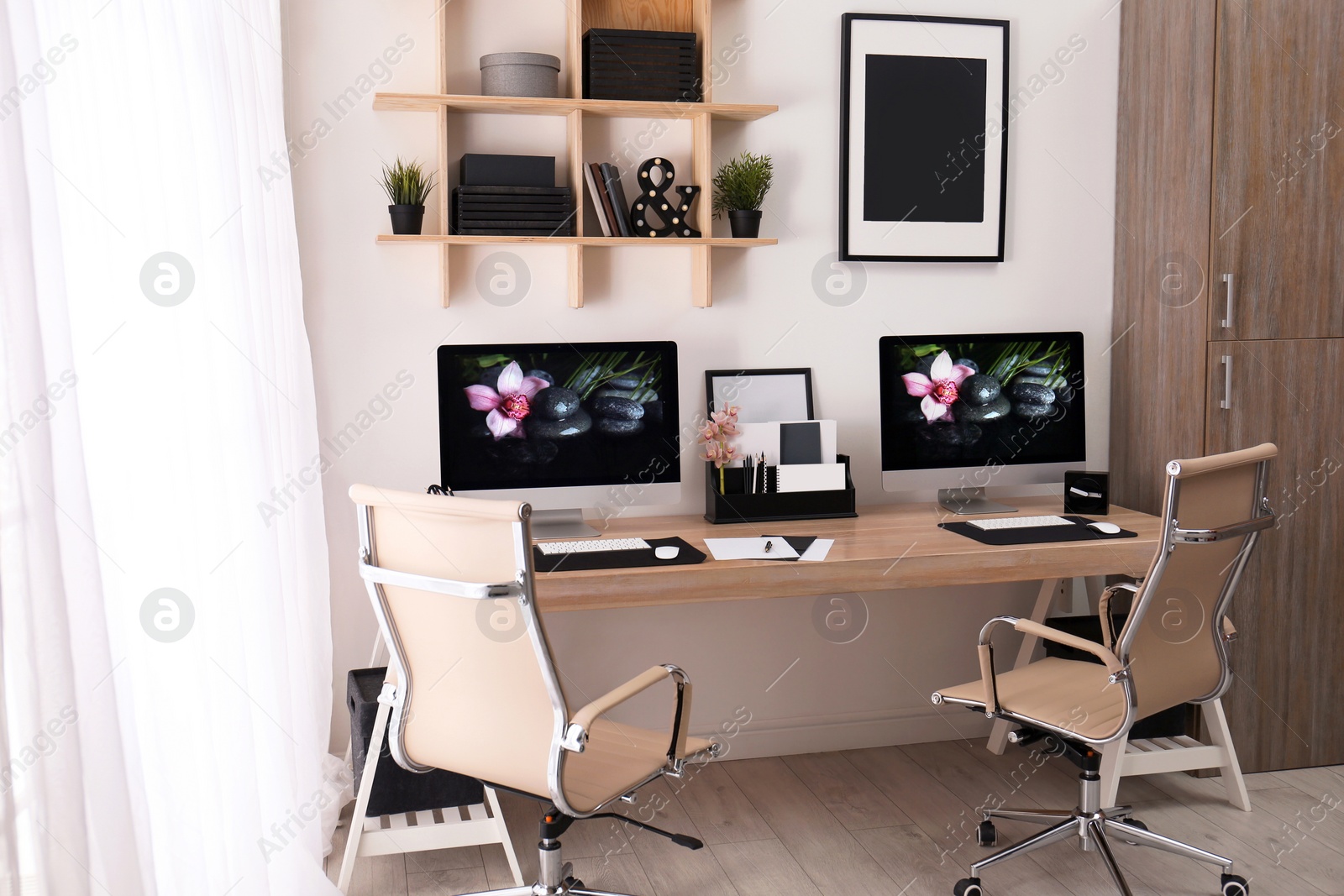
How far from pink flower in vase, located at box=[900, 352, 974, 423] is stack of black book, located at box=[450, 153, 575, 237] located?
1.07 m

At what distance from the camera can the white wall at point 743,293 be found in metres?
2.81

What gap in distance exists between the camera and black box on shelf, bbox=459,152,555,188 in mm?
2740

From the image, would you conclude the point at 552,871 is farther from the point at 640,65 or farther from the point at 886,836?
the point at 640,65

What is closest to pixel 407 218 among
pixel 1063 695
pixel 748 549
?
pixel 748 549

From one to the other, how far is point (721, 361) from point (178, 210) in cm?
171

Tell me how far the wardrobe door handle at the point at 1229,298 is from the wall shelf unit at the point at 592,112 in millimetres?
1239

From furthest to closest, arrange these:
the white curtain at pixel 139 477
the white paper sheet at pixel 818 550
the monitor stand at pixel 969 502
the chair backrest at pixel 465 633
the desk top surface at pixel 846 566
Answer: the monitor stand at pixel 969 502 < the white paper sheet at pixel 818 550 < the desk top surface at pixel 846 566 < the chair backrest at pixel 465 633 < the white curtain at pixel 139 477

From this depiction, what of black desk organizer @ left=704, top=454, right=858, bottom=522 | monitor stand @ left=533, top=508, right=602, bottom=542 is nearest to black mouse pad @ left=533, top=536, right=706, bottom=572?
monitor stand @ left=533, top=508, right=602, bottom=542

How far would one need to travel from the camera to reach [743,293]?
309 cm

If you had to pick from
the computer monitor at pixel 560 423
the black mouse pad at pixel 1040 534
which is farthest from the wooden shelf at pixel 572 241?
the black mouse pad at pixel 1040 534

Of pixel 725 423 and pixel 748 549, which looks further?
pixel 725 423

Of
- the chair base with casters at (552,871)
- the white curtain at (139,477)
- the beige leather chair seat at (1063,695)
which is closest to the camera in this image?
the white curtain at (139,477)

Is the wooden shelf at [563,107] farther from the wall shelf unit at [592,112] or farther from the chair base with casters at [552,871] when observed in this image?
the chair base with casters at [552,871]

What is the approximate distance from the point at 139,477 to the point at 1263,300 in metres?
2.80
